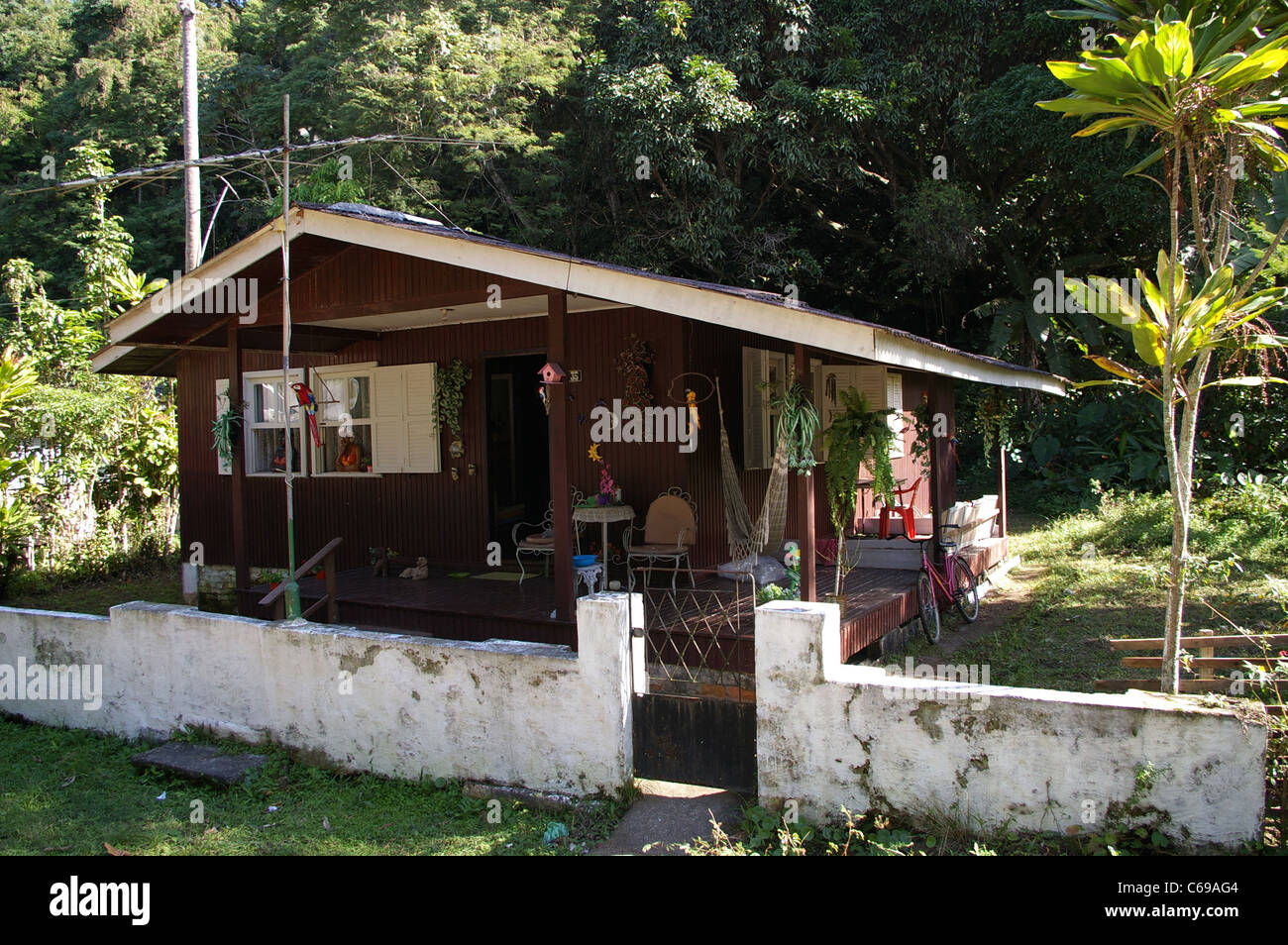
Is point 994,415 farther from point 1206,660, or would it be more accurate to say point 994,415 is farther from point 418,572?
point 418,572

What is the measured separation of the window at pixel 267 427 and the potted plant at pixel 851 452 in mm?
5832

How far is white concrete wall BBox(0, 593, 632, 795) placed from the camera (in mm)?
4352

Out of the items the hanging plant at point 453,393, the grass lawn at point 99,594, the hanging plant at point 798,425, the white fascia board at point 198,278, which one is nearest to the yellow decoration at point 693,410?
the hanging plant at point 798,425

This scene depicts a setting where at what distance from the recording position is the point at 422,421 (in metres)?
8.81

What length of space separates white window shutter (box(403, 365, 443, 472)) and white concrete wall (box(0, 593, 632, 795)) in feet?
11.1

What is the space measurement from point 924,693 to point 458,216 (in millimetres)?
13307

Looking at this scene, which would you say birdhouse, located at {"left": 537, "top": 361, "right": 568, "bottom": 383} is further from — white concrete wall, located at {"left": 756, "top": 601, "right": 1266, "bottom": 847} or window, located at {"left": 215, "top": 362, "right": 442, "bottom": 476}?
window, located at {"left": 215, "top": 362, "right": 442, "bottom": 476}

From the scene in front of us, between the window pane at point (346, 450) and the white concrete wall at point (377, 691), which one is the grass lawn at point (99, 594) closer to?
the window pane at point (346, 450)

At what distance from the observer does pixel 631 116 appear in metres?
13.2

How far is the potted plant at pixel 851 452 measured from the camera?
Result: 6320 millimetres

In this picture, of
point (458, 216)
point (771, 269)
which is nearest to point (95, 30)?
point (458, 216)

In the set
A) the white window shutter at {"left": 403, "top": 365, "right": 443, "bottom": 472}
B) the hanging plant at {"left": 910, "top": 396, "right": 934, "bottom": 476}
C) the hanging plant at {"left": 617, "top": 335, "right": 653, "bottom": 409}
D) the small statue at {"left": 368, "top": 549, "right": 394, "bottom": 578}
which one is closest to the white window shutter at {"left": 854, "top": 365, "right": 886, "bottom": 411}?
the hanging plant at {"left": 910, "top": 396, "right": 934, "bottom": 476}

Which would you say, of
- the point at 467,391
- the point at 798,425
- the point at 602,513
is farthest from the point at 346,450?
the point at 798,425
